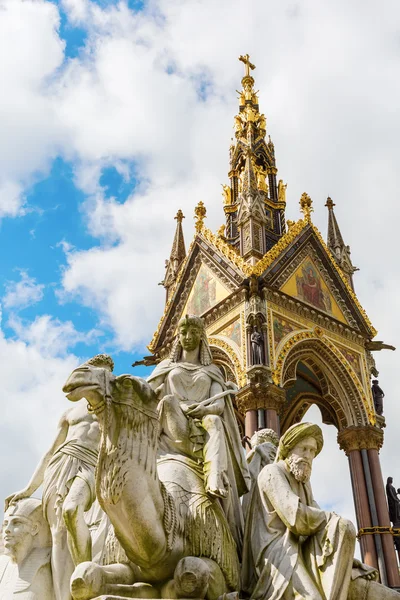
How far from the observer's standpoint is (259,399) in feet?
57.4

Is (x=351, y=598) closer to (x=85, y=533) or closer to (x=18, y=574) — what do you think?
(x=85, y=533)

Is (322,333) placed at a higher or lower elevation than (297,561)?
higher

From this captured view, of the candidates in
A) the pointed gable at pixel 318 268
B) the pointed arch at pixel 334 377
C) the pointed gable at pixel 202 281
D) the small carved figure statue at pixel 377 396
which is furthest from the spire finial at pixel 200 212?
the small carved figure statue at pixel 377 396

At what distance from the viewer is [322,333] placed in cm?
2031

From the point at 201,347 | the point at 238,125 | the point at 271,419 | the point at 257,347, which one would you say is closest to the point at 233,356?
the point at 257,347

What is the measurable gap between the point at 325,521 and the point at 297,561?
217 mm

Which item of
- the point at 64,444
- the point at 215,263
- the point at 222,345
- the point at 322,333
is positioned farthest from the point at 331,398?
the point at 64,444

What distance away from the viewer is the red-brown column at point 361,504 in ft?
56.8

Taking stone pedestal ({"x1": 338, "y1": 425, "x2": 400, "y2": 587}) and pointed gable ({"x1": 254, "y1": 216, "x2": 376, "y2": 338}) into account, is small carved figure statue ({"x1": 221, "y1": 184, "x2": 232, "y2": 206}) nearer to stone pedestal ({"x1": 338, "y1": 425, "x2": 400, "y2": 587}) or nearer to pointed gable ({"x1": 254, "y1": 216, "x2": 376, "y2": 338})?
pointed gable ({"x1": 254, "y1": 216, "x2": 376, "y2": 338})

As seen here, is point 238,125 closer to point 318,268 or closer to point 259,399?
point 318,268

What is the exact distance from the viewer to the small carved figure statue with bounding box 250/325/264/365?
18.0m

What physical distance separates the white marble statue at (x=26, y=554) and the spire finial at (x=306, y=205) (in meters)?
19.6

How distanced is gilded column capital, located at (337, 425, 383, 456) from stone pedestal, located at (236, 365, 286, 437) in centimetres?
293

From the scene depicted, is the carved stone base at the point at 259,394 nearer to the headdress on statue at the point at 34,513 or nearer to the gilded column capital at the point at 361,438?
the gilded column capital at the point at 361,438
